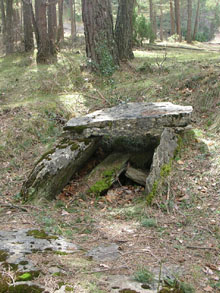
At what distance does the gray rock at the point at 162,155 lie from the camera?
5.45m

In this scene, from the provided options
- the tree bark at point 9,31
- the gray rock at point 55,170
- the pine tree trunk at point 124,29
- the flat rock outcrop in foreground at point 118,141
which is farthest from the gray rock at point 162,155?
the tree bark at point 9,31

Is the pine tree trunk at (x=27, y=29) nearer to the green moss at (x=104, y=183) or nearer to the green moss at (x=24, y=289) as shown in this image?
the green moss at (x=104, y=183)

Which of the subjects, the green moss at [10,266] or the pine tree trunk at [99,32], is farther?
the pine tree trunk at [99,32]

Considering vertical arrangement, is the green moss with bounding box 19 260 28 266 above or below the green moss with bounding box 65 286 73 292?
below

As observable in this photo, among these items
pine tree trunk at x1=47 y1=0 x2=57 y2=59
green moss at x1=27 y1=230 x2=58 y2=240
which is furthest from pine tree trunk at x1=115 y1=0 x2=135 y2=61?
green moss at x1=27 y1=230 x2=58 y2=240

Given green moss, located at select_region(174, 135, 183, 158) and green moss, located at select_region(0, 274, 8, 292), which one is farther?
green moss, located at select_region(174, 135, 183, 158)

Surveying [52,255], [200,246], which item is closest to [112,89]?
[200,246]

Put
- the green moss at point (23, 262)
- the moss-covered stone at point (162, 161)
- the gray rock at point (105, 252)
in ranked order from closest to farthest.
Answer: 1. the green moss at point (23, 262)
2. the gray rock at point (105, 252)
3. the moss-covered stone at point (162, 161)

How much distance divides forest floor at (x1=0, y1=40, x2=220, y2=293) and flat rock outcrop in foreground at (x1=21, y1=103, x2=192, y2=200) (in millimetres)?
389

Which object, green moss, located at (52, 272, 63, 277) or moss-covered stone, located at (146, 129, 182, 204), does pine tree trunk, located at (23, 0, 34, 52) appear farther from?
green moss, located at (52, 272, 63, 277)

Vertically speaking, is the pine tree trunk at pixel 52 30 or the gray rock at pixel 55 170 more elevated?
the pine tree trunk at pixel 52 30

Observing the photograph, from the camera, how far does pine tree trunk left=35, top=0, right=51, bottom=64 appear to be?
1327 centimetres

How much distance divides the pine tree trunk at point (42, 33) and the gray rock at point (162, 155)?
858 centimetres

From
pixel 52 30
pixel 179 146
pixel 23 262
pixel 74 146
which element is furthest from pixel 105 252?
pixel 52 30
